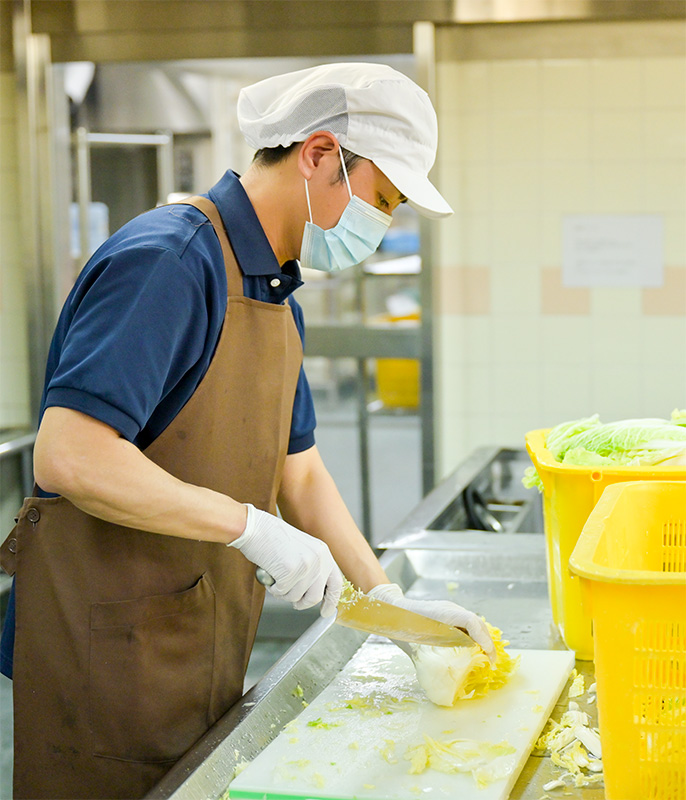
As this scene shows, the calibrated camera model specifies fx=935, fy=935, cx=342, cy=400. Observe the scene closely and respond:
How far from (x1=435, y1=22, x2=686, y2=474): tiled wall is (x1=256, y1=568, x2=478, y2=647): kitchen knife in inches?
99.5

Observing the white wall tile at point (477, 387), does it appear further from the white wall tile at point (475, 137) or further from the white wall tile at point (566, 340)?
the white wall tile at point (475, 137)

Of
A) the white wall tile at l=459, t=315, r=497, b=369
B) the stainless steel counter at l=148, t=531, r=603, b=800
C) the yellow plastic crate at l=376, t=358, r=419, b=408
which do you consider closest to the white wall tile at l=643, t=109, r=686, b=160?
the white wall tile at l=459, t=315, r=497, b=369

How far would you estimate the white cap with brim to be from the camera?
1456mm

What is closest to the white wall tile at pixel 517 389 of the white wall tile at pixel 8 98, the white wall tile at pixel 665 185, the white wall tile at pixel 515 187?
the white wall tile at pixel 515 187

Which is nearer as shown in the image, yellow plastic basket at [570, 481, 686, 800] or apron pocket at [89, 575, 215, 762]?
yellow plastic basket at [570, 481, 686, 800]

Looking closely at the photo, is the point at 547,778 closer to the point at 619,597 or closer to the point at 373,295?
the point at 619,597

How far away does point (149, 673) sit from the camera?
4.75ft

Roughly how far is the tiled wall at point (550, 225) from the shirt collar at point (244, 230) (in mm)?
2432

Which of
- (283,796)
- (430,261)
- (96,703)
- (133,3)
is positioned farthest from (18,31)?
(283,796)

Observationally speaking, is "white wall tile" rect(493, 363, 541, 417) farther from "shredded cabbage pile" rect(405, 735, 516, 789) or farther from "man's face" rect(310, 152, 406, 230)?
"shredded cabbage pile" rect(405, 735, 516, 789)

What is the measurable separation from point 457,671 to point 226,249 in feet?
2.44

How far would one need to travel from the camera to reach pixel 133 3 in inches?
152

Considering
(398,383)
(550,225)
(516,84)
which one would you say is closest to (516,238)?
(550,225)

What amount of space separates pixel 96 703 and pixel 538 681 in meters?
0.70
